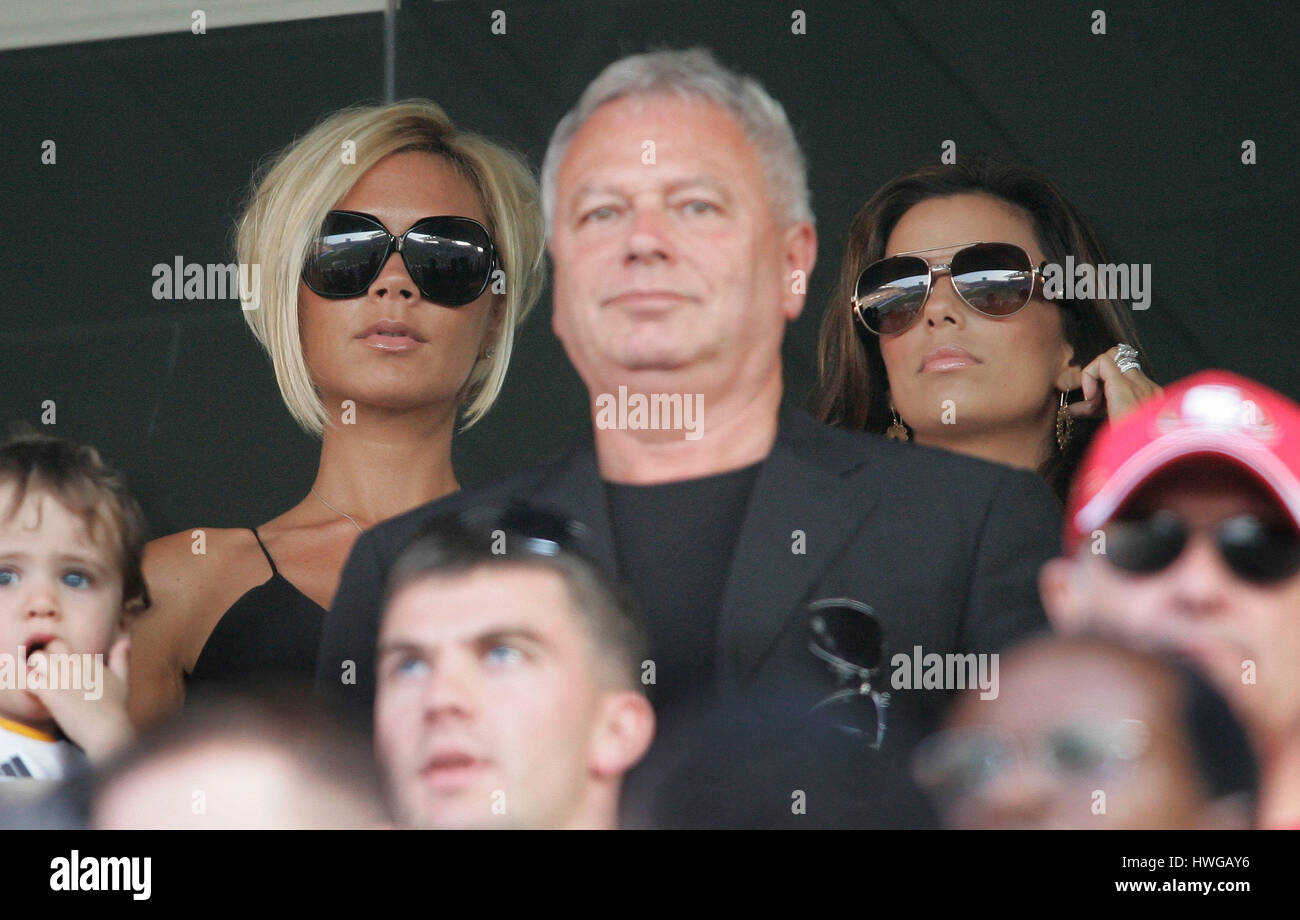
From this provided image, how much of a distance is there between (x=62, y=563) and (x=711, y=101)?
1601mm

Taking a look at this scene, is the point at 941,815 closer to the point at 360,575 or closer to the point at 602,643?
the point at 602,643

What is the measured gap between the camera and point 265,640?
127 inches

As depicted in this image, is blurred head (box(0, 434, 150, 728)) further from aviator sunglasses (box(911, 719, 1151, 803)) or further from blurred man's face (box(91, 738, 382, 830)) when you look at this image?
aviator sunglasses (box(911, 719, 1151, 803))

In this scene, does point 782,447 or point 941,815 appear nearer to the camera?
point 941,815

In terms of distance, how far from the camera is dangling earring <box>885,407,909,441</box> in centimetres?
317

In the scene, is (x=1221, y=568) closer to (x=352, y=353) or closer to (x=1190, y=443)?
(x=1190, y=443)

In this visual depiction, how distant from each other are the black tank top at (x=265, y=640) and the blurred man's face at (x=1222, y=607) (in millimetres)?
→ 1589

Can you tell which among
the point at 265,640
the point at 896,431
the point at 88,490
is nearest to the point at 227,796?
the point at 265,640

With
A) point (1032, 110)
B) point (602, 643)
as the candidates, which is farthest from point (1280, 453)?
A: point (602, 643)

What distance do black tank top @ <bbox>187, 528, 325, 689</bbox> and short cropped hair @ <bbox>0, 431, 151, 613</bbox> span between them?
0.58ft

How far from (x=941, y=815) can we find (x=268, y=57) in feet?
6.90

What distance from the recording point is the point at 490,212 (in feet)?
10.8

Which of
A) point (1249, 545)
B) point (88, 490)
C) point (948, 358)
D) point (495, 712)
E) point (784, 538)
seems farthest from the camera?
point (88, 490)

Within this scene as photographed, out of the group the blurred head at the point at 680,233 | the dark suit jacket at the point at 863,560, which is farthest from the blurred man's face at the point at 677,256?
the dark suit jacket at the point at 863,560
